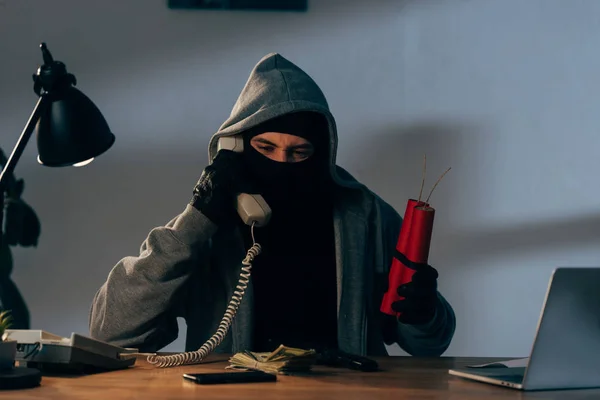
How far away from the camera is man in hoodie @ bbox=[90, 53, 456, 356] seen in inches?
69.3

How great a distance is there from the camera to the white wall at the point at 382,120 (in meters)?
2.49

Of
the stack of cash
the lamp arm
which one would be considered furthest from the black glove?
the stack of cash

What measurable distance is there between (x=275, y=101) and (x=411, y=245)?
1.94 ft

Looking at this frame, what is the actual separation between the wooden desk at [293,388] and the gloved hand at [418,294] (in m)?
0.21

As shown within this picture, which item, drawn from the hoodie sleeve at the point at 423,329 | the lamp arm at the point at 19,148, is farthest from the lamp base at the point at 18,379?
the hoodie sleeve at the point at 423,329

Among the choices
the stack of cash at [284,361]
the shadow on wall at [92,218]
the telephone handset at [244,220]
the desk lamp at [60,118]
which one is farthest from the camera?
the shadow on wall at [92,218]

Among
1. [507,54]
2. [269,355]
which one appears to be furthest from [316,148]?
[507,54]

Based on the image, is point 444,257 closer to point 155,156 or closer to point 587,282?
point 155,156

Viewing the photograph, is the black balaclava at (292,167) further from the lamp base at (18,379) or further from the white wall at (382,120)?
the lamp base at (18,379)

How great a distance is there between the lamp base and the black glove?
2.19 feet

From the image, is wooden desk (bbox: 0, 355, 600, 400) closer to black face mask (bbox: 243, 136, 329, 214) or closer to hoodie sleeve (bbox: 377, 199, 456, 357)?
hoodie sleeve (bbox: 377, 199, 456, 357)

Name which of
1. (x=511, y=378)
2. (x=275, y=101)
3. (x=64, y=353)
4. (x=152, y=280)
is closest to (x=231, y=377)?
(x=64, y=353)

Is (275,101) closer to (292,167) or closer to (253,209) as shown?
(292,167)

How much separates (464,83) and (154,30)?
1.06m
